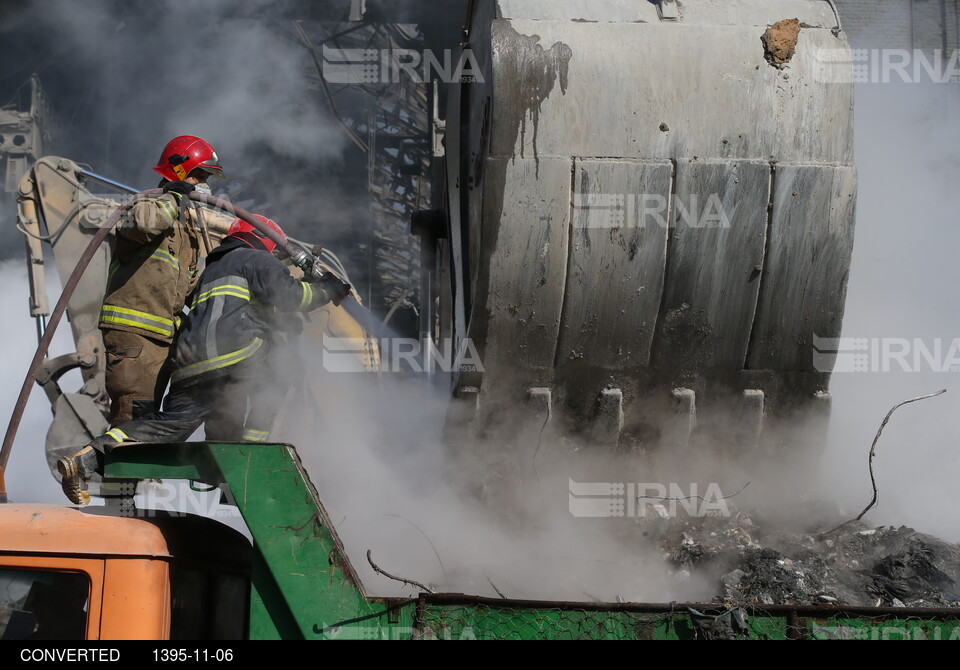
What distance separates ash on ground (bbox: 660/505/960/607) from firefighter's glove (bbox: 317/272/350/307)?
1.53 meters

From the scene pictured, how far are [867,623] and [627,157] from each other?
4.90 ft

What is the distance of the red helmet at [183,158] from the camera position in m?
3.52

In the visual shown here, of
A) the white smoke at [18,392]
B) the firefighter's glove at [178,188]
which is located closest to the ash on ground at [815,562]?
the firefighter's glove at [178,188]

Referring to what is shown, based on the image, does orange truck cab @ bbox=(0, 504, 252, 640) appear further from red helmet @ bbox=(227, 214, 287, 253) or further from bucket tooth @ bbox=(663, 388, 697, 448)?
bucket tooth @ bbox=(663, 388, 697, 448)

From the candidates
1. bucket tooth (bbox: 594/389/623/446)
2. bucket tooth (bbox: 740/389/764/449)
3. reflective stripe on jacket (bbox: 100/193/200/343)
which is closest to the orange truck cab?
reflective stripe on jacket (bbox: 100/193/200/343)

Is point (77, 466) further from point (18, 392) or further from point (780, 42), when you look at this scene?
point (18, 392)

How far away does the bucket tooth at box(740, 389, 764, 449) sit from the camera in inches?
115

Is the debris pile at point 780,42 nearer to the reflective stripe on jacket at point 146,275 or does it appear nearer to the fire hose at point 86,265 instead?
the fire hose at point 86,265

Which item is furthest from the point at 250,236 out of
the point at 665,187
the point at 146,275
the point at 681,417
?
the point at 681,417

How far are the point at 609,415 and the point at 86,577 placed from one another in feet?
5.50

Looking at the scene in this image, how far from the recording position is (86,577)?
2396mm

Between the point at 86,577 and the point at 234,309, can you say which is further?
the point at 234,309

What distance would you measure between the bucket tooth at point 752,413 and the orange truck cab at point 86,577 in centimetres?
174

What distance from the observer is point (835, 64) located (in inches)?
107
